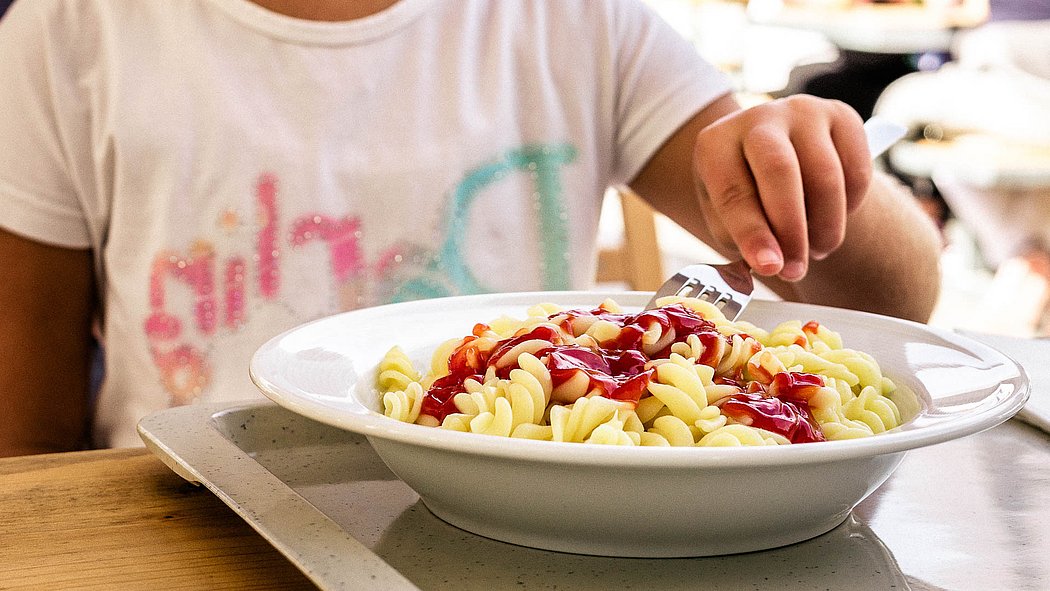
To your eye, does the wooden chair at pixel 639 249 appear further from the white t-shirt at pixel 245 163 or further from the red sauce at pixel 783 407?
the red sauce at pixel 783 407

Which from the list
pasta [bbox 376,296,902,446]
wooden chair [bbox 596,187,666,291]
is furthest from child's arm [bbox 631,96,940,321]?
wooden chair [bbox 596,187,666,291]

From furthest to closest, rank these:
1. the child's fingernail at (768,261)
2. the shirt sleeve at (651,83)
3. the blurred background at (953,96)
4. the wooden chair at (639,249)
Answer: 1. the blurred background at (953,96)
2. the wooden chair at (639,249)
3. the shirt sleeve at (651,83)
4. the child's fingernail at (768,261)

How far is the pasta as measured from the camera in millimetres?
485

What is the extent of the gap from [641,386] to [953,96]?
3.45 meters

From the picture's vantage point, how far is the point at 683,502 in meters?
0.43

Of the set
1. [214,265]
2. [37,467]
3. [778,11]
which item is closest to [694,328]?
[37,467]

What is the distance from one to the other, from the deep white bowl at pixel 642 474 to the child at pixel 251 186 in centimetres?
55

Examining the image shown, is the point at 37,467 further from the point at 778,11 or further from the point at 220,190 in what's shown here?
the point at 778,11

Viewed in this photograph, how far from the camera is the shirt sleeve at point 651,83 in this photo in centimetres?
118

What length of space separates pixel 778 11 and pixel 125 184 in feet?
10.9

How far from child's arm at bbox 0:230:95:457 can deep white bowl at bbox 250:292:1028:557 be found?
2.04 ft

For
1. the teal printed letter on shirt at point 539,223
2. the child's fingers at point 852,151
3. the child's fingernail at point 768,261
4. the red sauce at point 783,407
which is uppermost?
the child's fingers at point 852,151

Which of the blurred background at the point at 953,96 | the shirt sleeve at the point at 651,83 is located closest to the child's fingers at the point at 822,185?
the shirt sleeve at the point at 651,83

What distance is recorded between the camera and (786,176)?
718 mm
